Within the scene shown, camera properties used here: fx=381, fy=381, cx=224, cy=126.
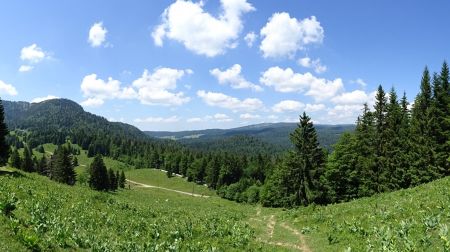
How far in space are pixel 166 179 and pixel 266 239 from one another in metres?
142

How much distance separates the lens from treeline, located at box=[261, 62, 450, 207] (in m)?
49.6

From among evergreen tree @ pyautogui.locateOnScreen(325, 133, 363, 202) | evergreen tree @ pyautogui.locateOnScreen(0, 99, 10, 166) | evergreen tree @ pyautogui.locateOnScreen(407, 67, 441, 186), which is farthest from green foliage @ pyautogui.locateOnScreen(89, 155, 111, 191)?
evergreen tree @ pyautogui.locateOnScreen(407, 67, 441, 186)

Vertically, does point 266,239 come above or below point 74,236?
below

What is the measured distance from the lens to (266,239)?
26562 mm

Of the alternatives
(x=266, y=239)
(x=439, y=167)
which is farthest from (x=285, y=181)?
(x=266, y=239)

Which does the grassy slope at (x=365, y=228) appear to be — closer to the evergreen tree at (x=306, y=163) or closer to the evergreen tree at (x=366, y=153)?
the evergreen tree at (x=366, y=153)

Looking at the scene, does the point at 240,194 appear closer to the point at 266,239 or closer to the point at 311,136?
the point at 311,136

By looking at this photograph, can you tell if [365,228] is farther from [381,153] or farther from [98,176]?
[98,176]

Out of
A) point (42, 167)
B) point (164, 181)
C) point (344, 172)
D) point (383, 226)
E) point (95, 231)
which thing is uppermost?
point (383, 226)

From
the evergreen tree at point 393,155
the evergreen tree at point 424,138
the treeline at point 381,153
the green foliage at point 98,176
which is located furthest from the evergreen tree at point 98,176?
the evergreen tree at point 424,138

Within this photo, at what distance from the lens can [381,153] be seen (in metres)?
53.4

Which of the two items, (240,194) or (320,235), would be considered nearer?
(320,235)

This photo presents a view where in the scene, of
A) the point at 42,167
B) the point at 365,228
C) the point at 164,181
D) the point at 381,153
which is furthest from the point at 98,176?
the point at 365,228

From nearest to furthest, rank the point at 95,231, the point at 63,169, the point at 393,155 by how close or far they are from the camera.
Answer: the point at 95,231 → the point at 393,155 → the point at 63,169
